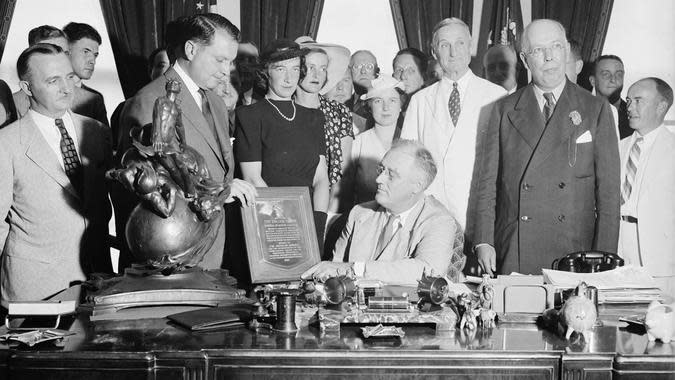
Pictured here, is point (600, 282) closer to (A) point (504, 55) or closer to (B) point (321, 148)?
(B) point (321, 148)

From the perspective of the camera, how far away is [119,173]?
324cm

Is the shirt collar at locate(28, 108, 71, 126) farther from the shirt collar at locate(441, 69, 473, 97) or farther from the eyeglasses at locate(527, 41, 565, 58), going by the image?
the eyeglasses at locate(527, 41, 565, 58)

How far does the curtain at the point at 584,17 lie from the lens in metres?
6.52

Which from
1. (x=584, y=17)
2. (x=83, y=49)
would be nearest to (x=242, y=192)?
(x=83, y=49)

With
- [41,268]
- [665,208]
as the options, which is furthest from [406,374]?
[665,208]

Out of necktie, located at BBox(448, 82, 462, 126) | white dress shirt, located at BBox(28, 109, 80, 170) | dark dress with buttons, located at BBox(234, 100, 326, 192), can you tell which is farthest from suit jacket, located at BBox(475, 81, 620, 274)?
white dress shirt, located at BBox(28, 109, 80, 170)

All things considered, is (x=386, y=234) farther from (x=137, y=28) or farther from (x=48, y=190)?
(x=137, y=28)

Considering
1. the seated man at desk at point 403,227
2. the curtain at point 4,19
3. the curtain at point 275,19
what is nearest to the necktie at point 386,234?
the seated man at desk at point 403,227

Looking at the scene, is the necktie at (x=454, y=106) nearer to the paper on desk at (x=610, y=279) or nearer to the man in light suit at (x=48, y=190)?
the paper on desk at (x=610, y=279)

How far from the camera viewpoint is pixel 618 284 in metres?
3.45

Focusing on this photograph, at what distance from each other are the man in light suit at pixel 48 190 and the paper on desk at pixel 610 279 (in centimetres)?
238

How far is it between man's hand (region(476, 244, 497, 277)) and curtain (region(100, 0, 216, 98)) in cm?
307

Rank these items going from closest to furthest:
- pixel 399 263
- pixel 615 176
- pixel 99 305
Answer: pixel 99 305 → pixel 399 263 → pixel 615 176

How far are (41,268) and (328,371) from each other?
2.07 m
